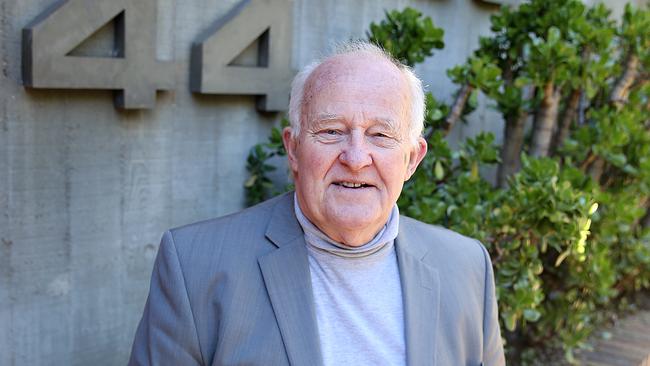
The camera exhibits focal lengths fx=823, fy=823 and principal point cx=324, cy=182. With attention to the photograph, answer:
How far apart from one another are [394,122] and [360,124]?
10 centimetres

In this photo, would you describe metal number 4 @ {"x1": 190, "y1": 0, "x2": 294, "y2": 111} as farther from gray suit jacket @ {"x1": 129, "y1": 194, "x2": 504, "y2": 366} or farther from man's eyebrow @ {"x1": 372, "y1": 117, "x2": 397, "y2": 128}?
man's eyebrow @ {"x1": 372, "y1": 117, "x2": 397, "y2": 128}

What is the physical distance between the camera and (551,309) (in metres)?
4.72

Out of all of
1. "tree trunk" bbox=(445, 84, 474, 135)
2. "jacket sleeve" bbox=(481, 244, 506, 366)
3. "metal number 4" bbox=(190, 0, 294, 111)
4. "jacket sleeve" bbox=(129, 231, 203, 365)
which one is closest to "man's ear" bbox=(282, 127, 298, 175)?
"jacket sleeve" bbox=(129, 231, 203, 365)

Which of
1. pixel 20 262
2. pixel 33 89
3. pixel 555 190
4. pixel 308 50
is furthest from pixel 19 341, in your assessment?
pixel 555 190

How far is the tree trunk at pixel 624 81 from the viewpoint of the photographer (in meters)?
4.71

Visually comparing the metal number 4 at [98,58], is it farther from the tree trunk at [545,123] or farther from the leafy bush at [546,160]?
the tree trunk at [545,123]

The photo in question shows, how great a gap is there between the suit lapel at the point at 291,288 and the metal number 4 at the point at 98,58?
106cm

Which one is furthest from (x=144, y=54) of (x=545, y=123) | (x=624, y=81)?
(x=624, y=81)

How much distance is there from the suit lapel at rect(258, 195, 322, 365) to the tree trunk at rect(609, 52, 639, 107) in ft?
9.80

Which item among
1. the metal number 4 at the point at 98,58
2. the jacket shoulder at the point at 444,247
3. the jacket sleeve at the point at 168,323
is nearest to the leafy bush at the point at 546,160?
the metal number 4 at the point at 98,58

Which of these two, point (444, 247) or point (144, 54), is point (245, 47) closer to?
point (144, 54)

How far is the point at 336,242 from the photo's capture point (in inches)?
90.4

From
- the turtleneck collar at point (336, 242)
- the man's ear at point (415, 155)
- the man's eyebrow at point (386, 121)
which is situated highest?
the man's eyebrow at point (386, 121)

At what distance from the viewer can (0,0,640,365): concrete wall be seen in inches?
114
